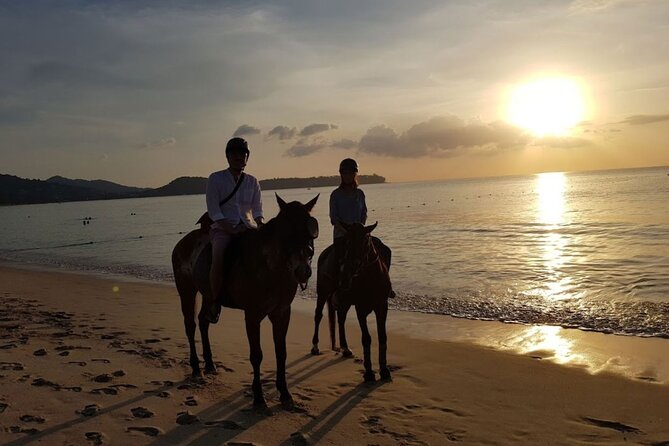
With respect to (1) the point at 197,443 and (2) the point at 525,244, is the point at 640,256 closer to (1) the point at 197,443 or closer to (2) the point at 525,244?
(2) the point at 525,244

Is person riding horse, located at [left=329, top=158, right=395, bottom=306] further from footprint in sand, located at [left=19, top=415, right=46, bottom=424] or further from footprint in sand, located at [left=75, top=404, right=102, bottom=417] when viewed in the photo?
footprint in sand, located at [left=19, top=415, right=46, bottom=424]

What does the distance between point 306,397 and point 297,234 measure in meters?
2.61

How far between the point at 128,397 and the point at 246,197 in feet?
10.3

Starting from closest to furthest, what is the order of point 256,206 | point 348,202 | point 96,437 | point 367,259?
1. point 96,437
2. point 256,206
3. point 367,259
4. point 348,202

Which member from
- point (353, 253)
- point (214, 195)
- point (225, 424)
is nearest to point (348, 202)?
point (353, 253)

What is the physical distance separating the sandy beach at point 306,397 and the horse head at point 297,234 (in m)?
1.92

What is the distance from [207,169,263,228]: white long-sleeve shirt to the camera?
648 cm

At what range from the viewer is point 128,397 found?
20.6ft

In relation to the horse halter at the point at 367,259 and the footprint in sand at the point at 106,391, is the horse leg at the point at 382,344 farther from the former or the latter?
the footprint in sand at the point at 106,391

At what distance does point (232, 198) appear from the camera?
658 cm

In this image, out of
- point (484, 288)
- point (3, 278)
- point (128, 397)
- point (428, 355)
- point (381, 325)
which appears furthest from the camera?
point (3, 278)

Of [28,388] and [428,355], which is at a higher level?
[28,388]

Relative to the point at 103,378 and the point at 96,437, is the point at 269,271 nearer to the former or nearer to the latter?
the point at 96,437

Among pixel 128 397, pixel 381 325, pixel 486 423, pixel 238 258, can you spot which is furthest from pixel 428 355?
pixel 128 397
